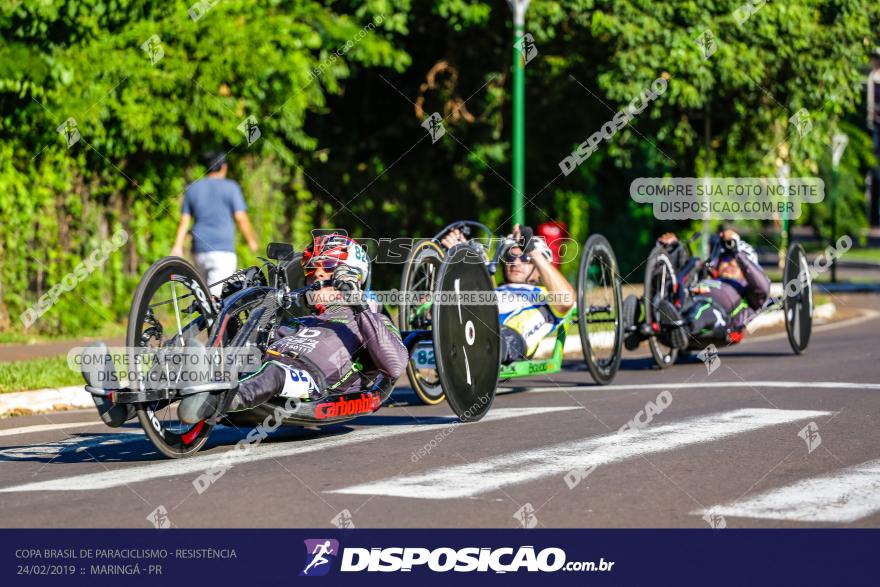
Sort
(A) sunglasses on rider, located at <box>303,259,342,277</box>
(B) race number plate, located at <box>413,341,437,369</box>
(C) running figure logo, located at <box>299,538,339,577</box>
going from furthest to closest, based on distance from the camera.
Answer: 1. (B) race number plate, located at <box>413,341,437,369</box>
2. (A) sunglasses on rider, located at <box>303,259,342,277</box>
3. (C) running figure logo, located at <box>299,538,339,577</box>

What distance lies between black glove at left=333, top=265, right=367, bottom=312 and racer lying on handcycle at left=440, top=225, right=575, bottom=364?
2.62 metres

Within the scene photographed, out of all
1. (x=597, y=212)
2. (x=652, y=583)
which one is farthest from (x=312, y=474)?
(x=597, y=212)

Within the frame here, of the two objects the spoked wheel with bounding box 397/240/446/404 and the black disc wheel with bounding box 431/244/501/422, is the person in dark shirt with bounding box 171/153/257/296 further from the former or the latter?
the black disc wheel with bounding box 431/244/501/422

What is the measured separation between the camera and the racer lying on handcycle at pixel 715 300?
13.2m

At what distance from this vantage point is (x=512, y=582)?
550cm

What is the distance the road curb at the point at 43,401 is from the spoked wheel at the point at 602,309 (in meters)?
4.16

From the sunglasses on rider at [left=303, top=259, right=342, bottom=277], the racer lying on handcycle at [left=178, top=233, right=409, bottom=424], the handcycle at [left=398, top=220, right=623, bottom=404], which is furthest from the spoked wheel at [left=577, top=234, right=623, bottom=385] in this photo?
the sunglasses on rider at [left=303, top=259, right=342, bottom=277]

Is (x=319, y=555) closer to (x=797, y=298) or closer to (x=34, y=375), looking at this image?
(x=34, y=375)

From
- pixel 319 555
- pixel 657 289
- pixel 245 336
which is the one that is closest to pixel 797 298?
pixel 657 289

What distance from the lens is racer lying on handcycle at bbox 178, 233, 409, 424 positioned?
8398mm

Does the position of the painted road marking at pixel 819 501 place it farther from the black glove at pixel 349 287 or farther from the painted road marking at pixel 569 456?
the black glove at pixel 349 287

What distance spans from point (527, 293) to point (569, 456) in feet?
12.3

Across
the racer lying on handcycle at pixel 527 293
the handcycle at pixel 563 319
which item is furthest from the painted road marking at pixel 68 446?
the racer lying on handcycle at pixel 527 293

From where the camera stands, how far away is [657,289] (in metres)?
13.4
